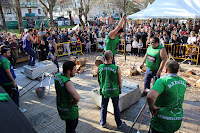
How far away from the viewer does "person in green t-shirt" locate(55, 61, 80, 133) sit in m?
2.82

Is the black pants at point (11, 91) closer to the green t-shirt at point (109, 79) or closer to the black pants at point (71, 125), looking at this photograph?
the black pants at point (71, 125)

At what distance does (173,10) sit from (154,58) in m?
10.6

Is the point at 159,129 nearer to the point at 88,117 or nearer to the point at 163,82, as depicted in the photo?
the point at 163,82

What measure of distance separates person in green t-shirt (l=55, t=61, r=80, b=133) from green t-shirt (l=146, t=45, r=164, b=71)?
120 inches

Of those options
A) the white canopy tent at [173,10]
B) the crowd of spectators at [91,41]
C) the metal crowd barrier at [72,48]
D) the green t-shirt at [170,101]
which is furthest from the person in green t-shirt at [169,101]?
the white canopy tent at [173,10]

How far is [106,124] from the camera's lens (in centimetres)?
441

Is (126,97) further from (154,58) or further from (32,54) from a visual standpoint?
(32,54)

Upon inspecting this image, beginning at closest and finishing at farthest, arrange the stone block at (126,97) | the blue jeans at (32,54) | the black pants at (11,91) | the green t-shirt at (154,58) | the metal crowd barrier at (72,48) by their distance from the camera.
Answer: the black pants at (11,91) → the stone block at (126,97) → the green t-shirt at (154,58) → the blue jeans at (32,54) → the metal crowd barrier at (72,48)

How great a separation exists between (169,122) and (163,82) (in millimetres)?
650

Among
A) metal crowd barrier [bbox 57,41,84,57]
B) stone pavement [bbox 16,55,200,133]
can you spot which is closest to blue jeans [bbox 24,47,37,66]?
stone pavement [bbox 16,55,200,133]

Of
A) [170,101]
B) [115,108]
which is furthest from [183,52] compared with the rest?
[170,101]

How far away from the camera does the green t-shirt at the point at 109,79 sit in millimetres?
3629

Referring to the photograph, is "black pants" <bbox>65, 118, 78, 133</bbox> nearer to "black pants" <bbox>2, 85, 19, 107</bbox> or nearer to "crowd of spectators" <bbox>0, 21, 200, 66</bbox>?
"black pants" <bbox>2, 85, 19, 107</bbox>

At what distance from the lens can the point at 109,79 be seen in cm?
370
